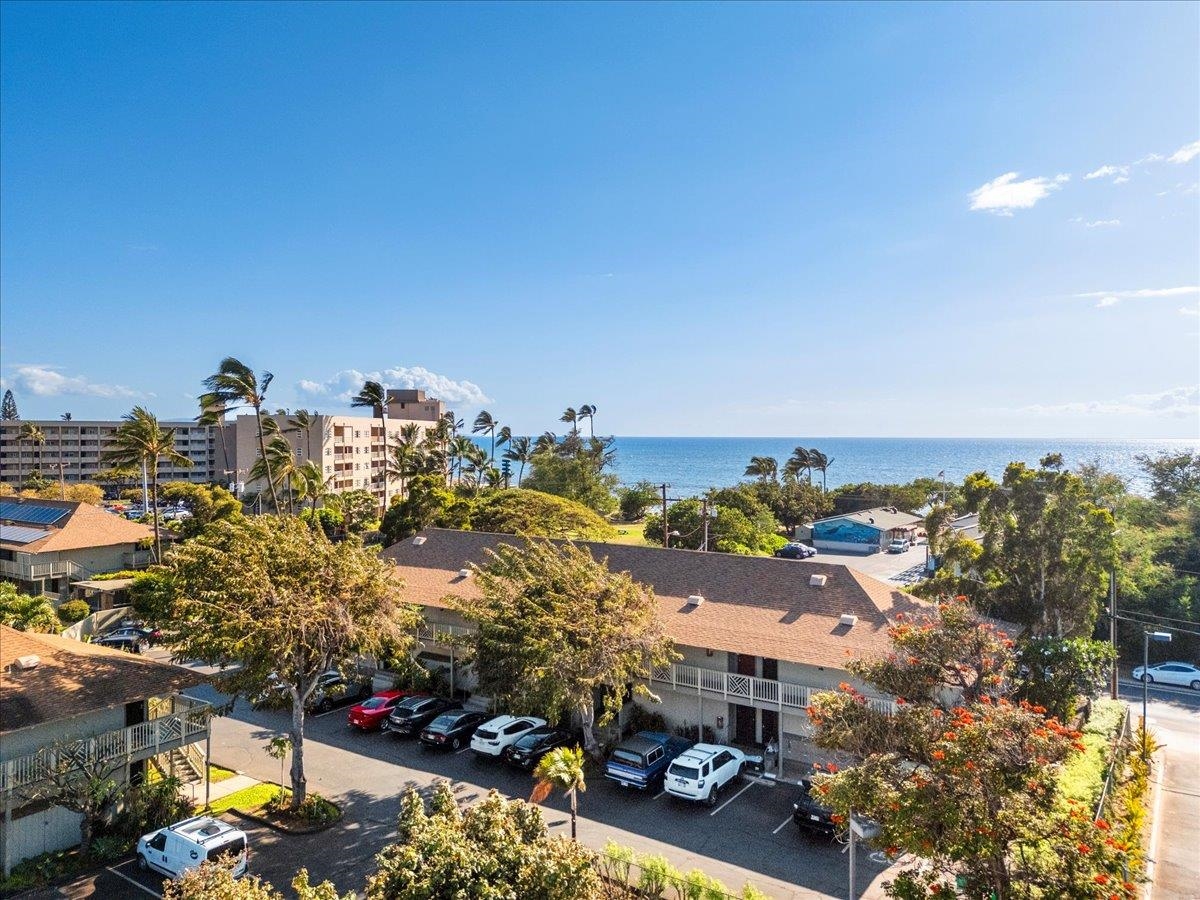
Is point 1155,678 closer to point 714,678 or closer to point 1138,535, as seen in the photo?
point 1138,535

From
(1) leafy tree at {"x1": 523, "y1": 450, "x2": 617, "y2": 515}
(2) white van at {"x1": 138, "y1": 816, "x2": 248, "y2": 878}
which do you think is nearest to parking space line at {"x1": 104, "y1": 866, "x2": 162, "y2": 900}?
(2) white van at {"x1": 138, "y1": 816, "x2": 248, "y2": 878}

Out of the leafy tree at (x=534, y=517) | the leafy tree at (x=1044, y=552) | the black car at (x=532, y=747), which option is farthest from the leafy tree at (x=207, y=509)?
the leafy tree at (x=1044, y=552)

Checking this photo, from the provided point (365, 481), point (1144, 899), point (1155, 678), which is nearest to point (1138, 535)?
point (1155, 678)

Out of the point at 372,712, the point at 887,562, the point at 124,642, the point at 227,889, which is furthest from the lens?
the point at 887,562

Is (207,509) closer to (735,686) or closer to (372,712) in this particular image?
(372,712)

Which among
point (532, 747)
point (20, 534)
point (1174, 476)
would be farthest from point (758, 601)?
point (1174, 476)

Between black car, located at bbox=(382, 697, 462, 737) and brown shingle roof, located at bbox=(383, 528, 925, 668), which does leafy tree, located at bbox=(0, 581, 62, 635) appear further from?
black car, located at bbox=(382, 697, 462, 737)

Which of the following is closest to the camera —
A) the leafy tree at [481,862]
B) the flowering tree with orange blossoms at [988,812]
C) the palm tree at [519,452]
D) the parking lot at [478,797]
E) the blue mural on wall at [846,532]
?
the leafy tree at [481,862]

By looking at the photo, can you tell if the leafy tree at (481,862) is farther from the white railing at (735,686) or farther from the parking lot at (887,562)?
the parking lot at (887,562)
